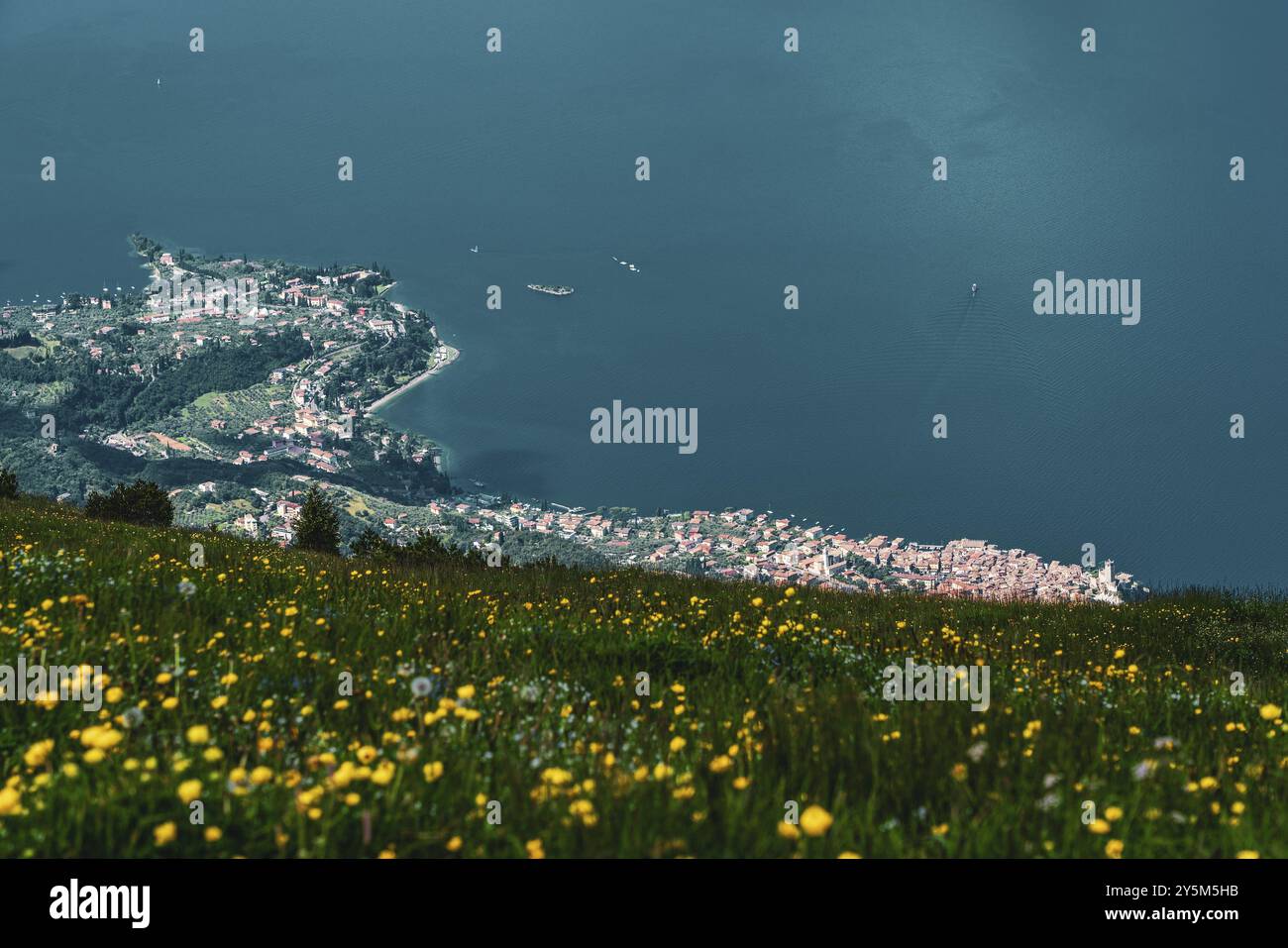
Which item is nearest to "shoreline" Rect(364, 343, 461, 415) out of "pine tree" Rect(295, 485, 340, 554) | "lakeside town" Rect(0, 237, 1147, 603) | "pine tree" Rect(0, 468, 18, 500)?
"lakeside town" Rect(0, 237, 1147, 603)

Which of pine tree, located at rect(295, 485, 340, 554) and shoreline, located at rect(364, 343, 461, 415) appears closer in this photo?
pine tree, located at rect(295, 485, 340, 554)

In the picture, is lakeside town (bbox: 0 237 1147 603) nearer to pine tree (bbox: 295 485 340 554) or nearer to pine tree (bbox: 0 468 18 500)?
pine tree (bbox: 295 485 340 554)

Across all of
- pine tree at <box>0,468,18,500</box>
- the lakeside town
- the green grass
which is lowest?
the green grass

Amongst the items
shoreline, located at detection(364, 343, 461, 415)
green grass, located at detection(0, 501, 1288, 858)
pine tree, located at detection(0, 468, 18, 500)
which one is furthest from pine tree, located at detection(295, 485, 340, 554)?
shoreline, located at detection(364, 343, 461, 415)

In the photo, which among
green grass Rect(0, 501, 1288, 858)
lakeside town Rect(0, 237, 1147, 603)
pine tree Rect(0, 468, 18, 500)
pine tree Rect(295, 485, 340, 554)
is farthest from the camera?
lakeside town Rect(0, 237, 1147, 603)

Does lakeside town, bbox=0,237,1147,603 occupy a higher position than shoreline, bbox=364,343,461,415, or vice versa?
shoreline, bbox=364,343,461,415

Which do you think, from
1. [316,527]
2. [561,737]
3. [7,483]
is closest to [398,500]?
[316,527]

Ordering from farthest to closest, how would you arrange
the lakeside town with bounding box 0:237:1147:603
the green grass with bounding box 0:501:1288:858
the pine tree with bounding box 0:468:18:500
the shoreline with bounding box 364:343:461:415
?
the shoreline with bounding box 364:343:461:415, the lakeside town with bounding box 0:237:1147:603, the pine tree with bounding box 0:468:18:500, the green grass with bounding box 0:501:1288:858

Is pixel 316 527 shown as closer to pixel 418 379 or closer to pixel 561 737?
pixel 561 737
